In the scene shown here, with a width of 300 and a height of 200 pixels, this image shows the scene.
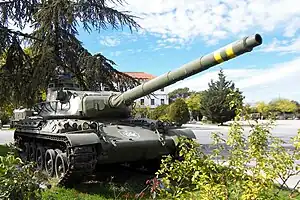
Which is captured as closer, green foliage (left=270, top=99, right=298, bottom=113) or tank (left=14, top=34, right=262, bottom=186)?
tank (left=14, top=34, right=262, bottom=186)

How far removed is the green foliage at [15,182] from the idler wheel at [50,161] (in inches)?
195

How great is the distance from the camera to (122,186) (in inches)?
320

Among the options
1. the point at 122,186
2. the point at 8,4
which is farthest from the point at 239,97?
the point at 8,4

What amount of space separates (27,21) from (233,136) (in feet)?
40.4

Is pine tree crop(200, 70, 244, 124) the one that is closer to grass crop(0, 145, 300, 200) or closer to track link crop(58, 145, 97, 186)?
grass crop(0, 145, 300, 200)

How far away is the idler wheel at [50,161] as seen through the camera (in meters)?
8.34

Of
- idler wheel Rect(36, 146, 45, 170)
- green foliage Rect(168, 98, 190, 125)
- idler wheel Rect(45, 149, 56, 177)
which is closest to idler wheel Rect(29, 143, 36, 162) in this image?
idler wheel Rect(36, 146, 45, 170)

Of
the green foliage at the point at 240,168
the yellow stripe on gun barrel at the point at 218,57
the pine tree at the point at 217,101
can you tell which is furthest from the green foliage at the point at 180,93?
the green foliage at the point at 240,168

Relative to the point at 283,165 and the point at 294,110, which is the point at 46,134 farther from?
the point at 294,110

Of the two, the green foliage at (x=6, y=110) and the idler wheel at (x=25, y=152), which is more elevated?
the green foliage at (x=6, y=110)

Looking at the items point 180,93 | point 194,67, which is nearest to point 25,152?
point 194,67

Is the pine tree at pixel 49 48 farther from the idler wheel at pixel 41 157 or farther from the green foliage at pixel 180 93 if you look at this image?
the green foliage at pixel 180 93

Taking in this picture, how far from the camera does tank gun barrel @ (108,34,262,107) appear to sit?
14.7ft

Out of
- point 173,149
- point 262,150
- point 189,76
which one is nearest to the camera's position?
point 262,150
